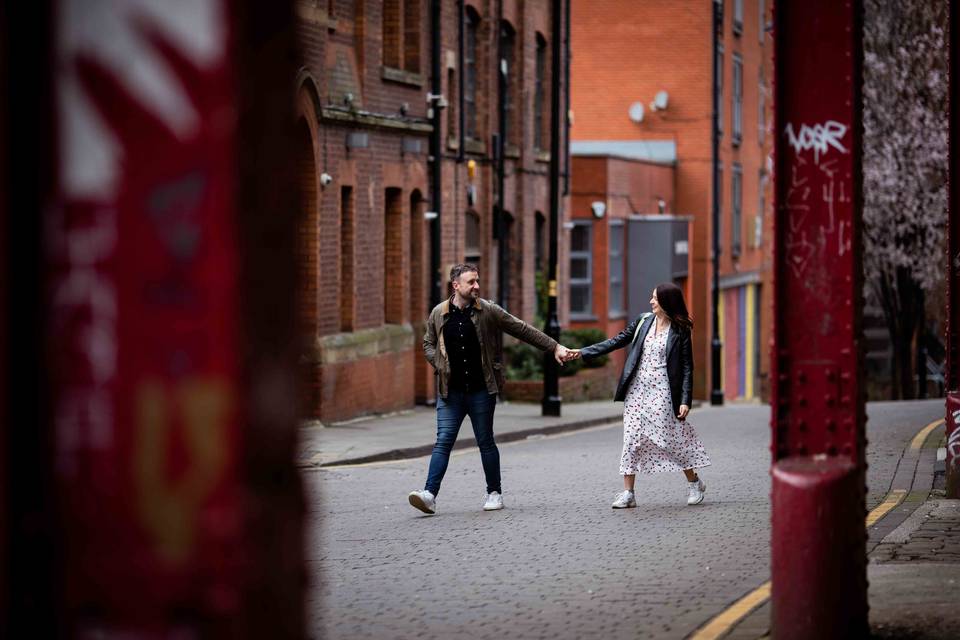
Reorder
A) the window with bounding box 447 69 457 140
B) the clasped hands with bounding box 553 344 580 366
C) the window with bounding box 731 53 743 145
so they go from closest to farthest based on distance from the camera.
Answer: the clasped hands with bounding box 553 344 580 366 → the window with bounding box 447 69 457 140 → the window with bounding box 731 53 743 145

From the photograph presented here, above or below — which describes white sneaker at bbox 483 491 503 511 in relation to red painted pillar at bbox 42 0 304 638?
A: below

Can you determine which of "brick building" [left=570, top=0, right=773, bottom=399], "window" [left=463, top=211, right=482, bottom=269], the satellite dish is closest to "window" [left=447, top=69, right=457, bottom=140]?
"window" [left=463, top=211, right=482, bottom=269]

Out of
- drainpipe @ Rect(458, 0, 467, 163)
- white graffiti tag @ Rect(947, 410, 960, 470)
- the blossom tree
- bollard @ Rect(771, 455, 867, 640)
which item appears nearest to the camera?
bollard @ Rect(771, 455, 867, 640)

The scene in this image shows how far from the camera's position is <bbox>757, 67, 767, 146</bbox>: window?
54.8 m

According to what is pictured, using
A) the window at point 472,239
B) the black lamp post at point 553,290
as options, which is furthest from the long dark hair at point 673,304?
the window at point 472,239

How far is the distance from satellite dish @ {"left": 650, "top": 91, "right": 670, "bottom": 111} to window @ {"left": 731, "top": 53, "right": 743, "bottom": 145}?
4438mm

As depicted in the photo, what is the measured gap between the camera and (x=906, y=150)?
39500 mm

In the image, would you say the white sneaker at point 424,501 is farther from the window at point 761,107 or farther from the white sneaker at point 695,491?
the window at point 761,107

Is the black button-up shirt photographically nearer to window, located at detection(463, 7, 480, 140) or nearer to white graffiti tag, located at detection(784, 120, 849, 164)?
white graffiti tag, located at detection(784, 120, 849, 164)

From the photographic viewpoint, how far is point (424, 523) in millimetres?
13133

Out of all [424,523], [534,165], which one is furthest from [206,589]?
[534,165]

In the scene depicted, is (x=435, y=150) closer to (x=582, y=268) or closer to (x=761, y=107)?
(x=582, y=268)

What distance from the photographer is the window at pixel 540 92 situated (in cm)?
3590

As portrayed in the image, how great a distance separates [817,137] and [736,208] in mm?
44613
